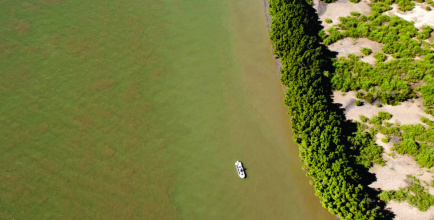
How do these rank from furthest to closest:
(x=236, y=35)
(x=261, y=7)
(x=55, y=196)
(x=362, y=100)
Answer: (x=261, y=7)
(x=236, y=35)
(x=362, y=100)
(x=55, y=196)

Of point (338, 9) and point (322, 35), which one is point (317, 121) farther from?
point (338, 9)

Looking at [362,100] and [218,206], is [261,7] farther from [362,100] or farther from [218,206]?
[218,206]

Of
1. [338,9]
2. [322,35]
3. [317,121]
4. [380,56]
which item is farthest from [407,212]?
[338,9]

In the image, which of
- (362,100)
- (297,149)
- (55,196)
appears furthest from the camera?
(362,100)

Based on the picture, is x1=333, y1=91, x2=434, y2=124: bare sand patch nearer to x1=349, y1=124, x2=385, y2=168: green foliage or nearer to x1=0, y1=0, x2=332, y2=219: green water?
x1=349, y1=124, x2=385, y2=168: green foliage

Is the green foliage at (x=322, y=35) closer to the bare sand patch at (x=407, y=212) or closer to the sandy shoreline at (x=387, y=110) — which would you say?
the sandy shoreline at (x=387, y=110)

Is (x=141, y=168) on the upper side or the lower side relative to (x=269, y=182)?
upper

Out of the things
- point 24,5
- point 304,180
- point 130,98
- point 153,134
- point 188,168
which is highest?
point 24,5

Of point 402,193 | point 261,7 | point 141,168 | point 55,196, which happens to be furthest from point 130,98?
point 402,193
